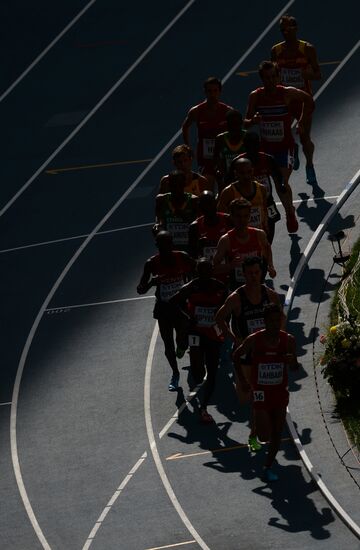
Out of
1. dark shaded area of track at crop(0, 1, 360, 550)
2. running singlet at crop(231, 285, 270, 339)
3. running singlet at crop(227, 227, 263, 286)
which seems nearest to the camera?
dark shaded area of track at crop(0, 1, 360, 550)

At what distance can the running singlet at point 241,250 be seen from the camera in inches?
758

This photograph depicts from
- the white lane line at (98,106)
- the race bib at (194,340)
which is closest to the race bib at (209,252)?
the race bib at (194,340)

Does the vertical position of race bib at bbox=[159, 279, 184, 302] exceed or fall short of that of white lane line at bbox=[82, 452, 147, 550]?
it exceeds it

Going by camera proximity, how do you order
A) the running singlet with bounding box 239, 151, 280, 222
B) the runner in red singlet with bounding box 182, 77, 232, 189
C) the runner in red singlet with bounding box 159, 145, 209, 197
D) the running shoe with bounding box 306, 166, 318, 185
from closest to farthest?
1. the runner in red singlet with bounding box 159, 145, 209, 197
2. the running singlet with bounding box 239, 151, 280, 222
3. the runner in red singlet with bounding box 182, 77, 232, 189
4. the running shoe with bounding box 306, 166, 318, 185

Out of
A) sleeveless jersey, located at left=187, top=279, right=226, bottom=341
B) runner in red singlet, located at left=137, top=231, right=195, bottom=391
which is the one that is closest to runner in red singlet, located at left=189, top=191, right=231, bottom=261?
runner in red singlet, located at left=137, top=231, right=195, bottom=391

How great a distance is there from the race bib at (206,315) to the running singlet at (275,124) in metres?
4.30

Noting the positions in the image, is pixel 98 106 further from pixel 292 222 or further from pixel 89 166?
pixel 292 222

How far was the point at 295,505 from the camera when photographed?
17.5 meters

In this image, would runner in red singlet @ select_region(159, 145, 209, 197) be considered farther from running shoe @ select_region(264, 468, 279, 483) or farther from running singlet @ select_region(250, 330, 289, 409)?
running shoe @ select_region(264, 468, 279, 483)

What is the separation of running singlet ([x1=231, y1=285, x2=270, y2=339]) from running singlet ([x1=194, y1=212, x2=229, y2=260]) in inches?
63.9

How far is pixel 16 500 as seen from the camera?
19.0m

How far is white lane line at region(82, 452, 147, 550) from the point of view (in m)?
17.8

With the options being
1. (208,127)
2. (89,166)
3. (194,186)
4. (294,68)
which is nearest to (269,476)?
(194,186)

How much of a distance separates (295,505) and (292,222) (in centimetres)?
592
